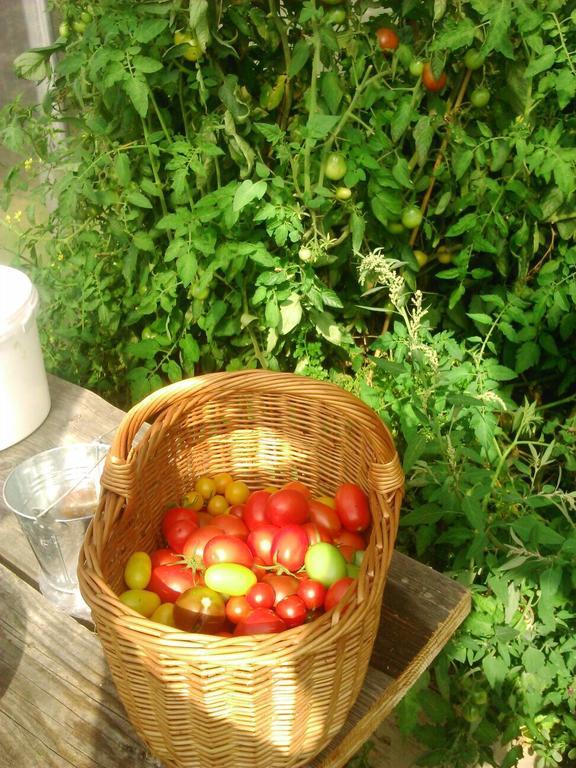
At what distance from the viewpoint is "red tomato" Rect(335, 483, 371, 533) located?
1.16 metres

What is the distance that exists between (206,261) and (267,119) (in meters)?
0.47

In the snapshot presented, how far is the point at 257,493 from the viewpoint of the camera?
126 cm

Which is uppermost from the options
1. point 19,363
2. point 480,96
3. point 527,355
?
point 480,96

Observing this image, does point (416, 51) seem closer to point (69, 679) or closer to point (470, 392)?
point (470, 392)

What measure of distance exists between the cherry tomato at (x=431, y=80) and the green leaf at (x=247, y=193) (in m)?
0.47

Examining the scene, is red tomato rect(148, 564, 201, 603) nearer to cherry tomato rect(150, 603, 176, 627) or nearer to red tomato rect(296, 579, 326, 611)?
cherry tomato rect(150, 603, 176, 627)

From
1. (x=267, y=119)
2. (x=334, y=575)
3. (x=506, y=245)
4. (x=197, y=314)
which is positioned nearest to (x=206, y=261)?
(x=197, y=314)

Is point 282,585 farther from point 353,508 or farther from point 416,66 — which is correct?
point 416,66

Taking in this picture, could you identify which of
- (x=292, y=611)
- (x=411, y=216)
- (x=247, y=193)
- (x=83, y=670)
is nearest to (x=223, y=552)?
(x=292, y=611)

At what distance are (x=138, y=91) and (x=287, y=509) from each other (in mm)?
971

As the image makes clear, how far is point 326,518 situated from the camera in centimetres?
119

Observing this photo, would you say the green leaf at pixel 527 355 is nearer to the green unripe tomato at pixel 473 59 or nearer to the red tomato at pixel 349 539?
the green unripe tomato at pixel 473 59

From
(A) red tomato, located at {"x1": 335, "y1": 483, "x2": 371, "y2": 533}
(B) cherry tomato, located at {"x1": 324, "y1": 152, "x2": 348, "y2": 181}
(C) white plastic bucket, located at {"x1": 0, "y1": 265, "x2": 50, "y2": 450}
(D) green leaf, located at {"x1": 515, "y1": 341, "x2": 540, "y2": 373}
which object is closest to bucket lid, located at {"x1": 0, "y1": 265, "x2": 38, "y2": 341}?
(C) white plastic bucket, located at {"x1": 0, "y1": 265, "x2": 50, "y2": 450}

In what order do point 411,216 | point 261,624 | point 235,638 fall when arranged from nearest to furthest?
point 235,638 < point 261,624 < point 411,216
